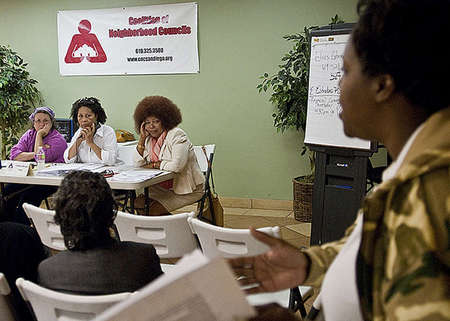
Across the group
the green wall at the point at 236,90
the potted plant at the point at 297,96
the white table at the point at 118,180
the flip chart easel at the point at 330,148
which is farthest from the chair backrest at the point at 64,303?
the green wall at the point at 236,90

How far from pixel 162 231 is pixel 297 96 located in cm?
268

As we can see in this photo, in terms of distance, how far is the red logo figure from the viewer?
6.15m

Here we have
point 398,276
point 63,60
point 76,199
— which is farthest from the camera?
point 63,60

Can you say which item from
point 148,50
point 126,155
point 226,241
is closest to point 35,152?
point 126,155

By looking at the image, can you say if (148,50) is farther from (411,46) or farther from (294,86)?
(411,46)

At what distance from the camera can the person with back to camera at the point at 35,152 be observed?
4.36 m

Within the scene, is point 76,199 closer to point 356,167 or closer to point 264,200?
point 356,167

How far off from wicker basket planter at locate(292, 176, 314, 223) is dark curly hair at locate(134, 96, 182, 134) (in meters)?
1.56

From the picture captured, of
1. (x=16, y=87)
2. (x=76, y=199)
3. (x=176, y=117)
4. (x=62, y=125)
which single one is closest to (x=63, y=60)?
(x=16, y=87)

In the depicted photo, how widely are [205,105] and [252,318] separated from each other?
5.01 m

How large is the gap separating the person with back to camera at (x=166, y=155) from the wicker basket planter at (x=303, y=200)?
135 cm

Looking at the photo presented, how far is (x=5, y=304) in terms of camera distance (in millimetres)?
1789

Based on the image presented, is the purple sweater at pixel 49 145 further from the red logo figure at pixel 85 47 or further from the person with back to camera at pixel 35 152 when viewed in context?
the red logo figure at pixel 85 47

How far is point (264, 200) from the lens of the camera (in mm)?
5746
